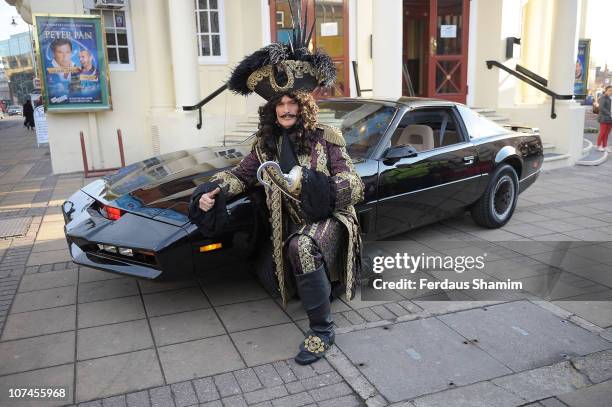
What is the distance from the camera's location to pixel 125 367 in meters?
3.06

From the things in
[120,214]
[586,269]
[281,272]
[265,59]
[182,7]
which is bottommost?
[586,269]

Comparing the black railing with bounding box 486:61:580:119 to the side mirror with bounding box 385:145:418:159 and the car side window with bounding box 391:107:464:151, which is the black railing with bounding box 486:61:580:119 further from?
the side mirror with bounding box 385:145:418:159

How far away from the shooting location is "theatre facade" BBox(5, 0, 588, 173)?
919 cm

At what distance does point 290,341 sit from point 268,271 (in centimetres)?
51

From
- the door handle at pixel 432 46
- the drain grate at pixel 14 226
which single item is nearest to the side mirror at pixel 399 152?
the drain grate at pixel 14 226

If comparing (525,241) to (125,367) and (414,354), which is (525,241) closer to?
(414,354)

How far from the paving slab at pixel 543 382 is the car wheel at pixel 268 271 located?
54.6 inches

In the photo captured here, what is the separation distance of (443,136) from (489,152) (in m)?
0.61

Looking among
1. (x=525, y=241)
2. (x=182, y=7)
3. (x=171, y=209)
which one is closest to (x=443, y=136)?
(x=525, y=241)

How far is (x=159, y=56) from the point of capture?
9.72 metres

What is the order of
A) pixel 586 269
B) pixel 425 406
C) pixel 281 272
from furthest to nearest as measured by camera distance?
pixel 586 269
pixel 281 272
pixel 425 406

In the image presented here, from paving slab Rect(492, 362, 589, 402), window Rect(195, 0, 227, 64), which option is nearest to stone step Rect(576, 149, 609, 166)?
window Rect(195, 0, 227, 64)

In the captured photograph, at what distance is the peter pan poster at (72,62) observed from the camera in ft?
29.7

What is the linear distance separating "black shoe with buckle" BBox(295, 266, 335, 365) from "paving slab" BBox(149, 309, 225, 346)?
2.24 feet
